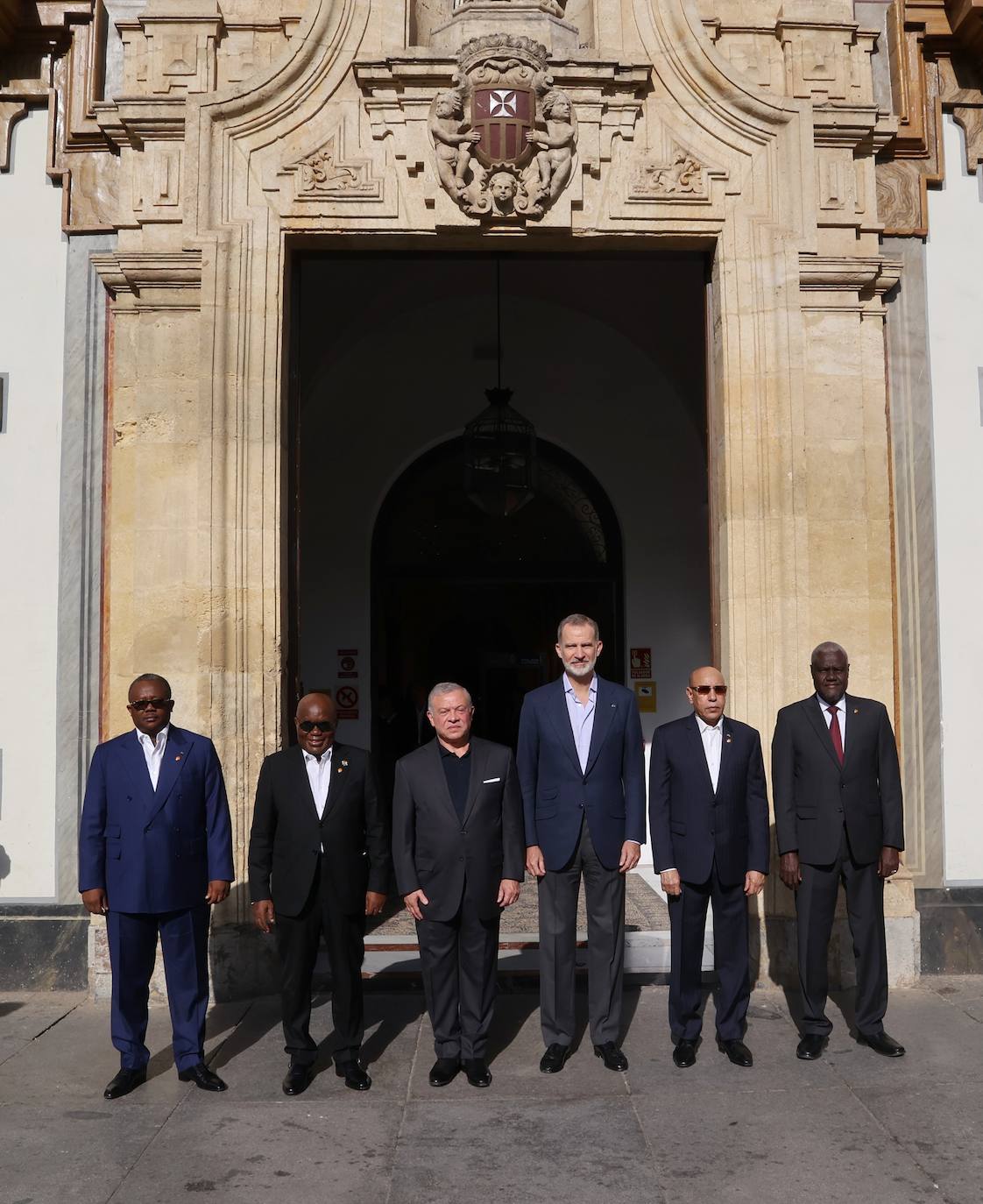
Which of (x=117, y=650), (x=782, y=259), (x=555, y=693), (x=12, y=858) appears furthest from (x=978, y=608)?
(x=12, y=858)

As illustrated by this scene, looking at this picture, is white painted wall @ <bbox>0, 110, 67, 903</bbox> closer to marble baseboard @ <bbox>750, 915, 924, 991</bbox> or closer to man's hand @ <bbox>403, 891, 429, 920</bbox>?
man's hand @ <bbox>403, 891, 429, 920</bbox>

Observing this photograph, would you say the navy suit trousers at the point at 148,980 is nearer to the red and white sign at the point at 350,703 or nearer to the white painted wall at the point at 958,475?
the white painted wall at the point at 958,475

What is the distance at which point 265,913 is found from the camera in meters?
4.95

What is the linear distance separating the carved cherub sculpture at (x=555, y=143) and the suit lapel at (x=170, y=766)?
11.1 ft

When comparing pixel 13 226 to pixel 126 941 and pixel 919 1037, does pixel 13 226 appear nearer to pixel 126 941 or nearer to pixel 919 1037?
pixel 126 941

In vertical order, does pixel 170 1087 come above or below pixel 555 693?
below

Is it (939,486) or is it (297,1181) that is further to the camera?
(939,486)

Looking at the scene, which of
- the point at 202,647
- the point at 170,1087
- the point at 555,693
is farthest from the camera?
the point at 202,647

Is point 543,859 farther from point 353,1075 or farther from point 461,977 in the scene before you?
point 353,1075

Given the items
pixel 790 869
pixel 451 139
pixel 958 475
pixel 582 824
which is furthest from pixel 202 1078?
pixel 958 475

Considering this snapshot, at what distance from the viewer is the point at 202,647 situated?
617 cm

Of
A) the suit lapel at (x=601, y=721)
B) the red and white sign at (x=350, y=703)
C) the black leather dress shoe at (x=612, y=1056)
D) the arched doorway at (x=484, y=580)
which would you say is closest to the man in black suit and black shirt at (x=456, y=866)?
the suit lapel at (x=601, y=721)

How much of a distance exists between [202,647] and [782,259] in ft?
12.0

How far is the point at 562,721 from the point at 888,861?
1535 millimetres
